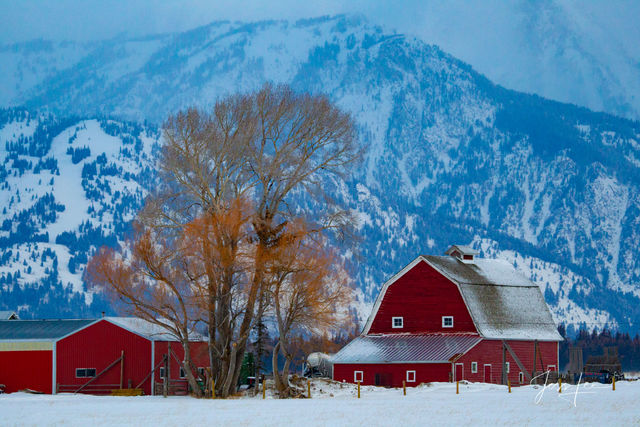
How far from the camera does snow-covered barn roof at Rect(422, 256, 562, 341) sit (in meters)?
77.1

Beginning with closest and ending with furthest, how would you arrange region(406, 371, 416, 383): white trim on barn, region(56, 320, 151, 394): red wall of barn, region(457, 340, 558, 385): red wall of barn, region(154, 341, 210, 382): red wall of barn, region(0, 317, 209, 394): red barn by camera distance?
1. region(0, 317, 209, 394): red barn
2. region(56, 320, 151, 394): red wall of barn
3. region(406, 371, 416, 383): white trim on barn
4. region(457, 340, 558, 385): red wall of barn
5. region(154, 341, 210, 382): red wall of barn

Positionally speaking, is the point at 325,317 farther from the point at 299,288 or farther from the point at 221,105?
the point at 221,105

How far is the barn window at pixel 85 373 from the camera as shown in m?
72.7

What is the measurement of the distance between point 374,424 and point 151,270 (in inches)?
936

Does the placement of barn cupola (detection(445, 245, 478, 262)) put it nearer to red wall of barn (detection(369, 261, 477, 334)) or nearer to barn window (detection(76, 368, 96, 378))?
red wall of barn (detection(369, 261, 477, 334))

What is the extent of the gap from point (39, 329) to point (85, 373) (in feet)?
17.8

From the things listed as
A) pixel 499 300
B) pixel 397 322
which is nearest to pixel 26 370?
pixel 397 322

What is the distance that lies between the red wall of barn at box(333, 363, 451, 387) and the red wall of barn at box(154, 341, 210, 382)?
30.5ft

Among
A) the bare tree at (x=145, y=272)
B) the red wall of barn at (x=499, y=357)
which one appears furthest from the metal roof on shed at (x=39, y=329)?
the red wall of barn at (x=499, y=357)

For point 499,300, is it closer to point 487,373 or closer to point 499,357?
point 499,357

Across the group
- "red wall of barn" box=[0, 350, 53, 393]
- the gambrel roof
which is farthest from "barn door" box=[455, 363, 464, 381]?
"red wall of barn" box=[0, 350, 53, 393]

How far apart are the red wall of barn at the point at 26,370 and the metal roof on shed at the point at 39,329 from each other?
3.99ft

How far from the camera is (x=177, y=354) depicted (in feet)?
243

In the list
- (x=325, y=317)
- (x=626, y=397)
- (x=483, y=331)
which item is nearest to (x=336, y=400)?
(x=325, y=317)
